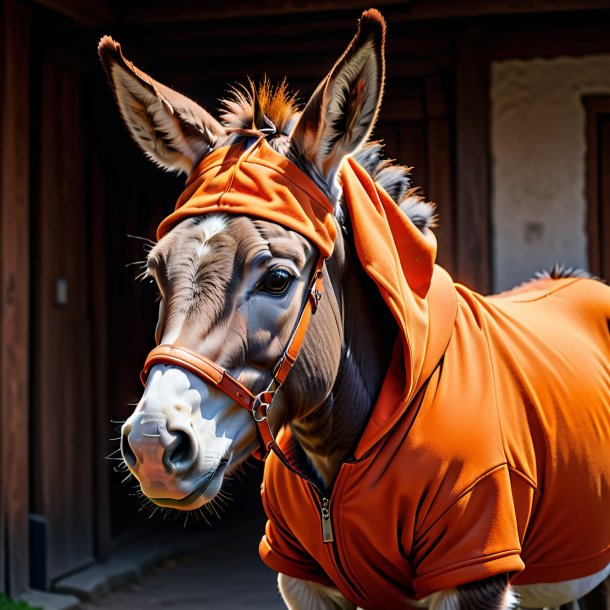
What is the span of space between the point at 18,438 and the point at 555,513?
3186 millimetres

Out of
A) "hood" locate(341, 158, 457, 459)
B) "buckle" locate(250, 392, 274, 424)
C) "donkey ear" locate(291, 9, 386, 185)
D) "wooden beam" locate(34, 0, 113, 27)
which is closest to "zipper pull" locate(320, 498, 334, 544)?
"hood" locate(341, 158, 457, 459)

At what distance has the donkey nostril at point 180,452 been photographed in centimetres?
152

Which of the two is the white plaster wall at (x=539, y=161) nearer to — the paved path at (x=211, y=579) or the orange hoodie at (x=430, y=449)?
the paved path at (x=211, y=579)

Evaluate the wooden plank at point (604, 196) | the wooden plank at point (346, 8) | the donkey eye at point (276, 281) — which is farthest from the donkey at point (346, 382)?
the wooden plank at point (604, 196)

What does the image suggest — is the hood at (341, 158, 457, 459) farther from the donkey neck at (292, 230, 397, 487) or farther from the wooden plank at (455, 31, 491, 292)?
the wooden plank at (455, 31, 491, 292)

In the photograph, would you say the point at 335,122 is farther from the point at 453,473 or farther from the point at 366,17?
the point at 453,473

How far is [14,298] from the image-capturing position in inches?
177

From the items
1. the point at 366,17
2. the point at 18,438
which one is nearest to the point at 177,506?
the point at 366,17

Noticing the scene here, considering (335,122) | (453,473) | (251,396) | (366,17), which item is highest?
(366,17)

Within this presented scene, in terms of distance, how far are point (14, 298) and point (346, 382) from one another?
2.95 metres

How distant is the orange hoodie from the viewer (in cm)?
189

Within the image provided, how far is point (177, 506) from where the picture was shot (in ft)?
5.29

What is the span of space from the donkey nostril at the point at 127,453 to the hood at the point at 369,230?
496 mm

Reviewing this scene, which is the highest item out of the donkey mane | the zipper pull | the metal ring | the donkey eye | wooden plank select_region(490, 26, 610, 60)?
wooden plank select_region(490, 26, 610, 60)
